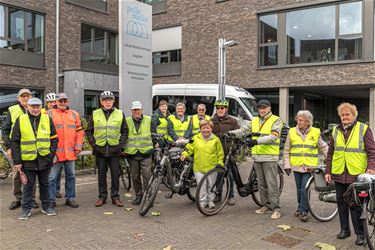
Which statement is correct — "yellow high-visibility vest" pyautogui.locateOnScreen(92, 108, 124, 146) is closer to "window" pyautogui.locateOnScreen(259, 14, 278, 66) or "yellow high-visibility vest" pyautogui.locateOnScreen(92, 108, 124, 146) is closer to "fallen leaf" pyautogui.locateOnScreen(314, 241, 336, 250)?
"fallen leaf" pyautogui.locateOnScreen(314, 241, 336, 250)

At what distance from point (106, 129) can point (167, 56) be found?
56.7ft

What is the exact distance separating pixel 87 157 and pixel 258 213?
5.64 m

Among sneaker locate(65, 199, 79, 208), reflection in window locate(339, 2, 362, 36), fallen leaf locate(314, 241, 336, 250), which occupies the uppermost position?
reflection in window locate(339, 2, 362, 36)

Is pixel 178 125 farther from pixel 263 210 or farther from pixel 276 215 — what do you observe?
pixel 276 215

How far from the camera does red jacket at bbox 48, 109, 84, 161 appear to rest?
6.23m

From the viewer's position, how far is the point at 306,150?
5645 millimetres

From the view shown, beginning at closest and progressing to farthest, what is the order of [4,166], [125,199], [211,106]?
1. [125,199]
2. [4,166]
3. [211,106]

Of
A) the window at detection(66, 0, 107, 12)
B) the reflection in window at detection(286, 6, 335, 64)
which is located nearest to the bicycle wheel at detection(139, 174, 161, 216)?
the reflection in window at detection(286, 6, 335, 64)

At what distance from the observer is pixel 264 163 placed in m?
5.96

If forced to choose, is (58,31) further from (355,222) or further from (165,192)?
(355,222)

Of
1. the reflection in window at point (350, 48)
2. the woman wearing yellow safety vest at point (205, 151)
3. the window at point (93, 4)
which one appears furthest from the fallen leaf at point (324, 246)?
the window at point (93, 4)

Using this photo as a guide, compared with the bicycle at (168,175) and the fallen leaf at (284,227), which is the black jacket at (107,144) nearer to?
the bicycle at (168,175)

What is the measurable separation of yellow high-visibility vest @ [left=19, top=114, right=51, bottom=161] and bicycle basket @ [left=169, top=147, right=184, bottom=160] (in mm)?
2007

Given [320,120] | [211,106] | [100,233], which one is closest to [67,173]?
[100,233]
